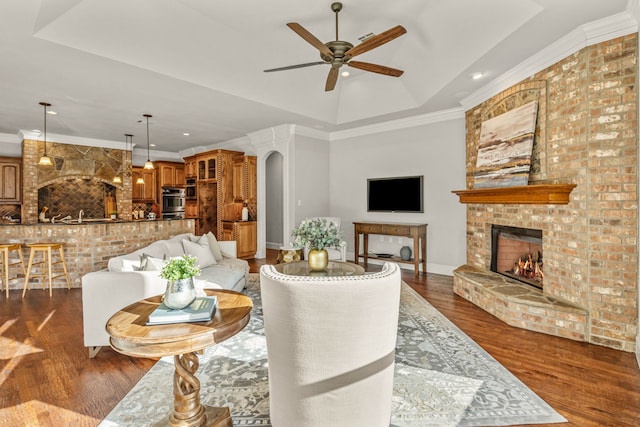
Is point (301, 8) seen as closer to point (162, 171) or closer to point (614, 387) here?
point (614, 387)

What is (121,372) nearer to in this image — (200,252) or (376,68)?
(200,252)

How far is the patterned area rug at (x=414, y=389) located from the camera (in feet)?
6.34

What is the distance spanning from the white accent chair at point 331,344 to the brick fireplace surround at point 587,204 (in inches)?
102

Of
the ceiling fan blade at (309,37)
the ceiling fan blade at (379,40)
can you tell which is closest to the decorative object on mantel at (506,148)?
the ceiling fan blade at (379,40)

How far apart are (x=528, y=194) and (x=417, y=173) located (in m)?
2.62

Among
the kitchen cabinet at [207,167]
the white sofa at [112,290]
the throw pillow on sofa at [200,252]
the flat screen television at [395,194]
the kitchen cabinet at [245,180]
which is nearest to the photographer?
the white sofa at [112,290]

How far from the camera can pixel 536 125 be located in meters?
3.55

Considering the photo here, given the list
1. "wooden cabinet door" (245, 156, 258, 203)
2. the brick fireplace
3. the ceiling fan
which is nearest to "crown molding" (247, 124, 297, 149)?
"wooden cabinet door" (245, 156, 258, 203)

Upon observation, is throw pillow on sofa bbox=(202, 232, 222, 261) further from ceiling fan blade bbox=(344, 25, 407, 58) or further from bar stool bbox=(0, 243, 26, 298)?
ceiling fan blade bbox=(344, 25, 407, 58)

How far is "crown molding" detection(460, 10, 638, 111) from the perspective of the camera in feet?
9.09

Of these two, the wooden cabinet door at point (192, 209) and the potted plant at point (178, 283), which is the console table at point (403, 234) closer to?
the wooden cabinet door at point (192, 209)

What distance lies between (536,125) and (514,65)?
756 millimetres

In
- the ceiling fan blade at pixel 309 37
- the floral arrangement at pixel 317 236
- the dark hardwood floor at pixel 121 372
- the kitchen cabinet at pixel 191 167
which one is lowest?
the dark hardwood floor at pixel 121 372

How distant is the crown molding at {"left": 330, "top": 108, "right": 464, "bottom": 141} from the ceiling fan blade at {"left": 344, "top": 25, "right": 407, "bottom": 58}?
2.87 meters
